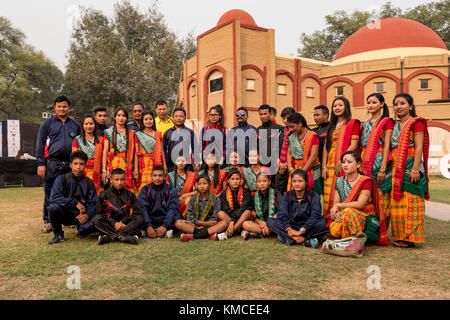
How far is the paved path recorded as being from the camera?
5914 mm

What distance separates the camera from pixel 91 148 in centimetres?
499

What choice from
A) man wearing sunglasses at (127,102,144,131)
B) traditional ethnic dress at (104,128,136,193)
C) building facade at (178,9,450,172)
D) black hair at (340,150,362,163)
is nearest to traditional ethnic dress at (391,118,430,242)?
black hair at (340,150,362,163)

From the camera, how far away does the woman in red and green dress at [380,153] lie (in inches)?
157

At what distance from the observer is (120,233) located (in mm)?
4215

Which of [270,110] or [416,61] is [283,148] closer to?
[270,110]

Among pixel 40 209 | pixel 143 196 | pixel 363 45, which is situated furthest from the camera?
pixel 363 45

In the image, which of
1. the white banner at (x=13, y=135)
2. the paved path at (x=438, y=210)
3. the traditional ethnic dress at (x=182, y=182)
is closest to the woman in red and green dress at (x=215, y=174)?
the traditional ethnic dress at (x=182, y=182)

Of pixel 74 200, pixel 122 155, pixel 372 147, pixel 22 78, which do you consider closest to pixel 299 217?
pixel 372 147

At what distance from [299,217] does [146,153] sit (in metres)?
2.61

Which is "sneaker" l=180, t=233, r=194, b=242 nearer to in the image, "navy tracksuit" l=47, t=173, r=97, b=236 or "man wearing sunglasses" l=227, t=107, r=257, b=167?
"navy tracksuit" l=47, t=173, r=97, b=236

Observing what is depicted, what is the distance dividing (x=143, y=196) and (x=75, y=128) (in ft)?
5.27

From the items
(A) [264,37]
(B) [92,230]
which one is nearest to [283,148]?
(B) [92,230]

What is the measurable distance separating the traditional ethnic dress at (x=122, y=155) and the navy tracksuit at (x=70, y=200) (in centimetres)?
52

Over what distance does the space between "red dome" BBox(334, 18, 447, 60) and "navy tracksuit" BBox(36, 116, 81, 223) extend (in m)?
21.7
